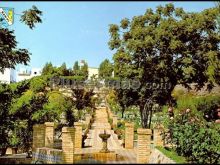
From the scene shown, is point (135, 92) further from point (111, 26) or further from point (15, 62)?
point (15, 62)

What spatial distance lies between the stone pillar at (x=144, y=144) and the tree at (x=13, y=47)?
5.01 meters

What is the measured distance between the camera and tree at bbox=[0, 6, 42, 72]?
14.7m

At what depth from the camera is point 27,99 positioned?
16797mm

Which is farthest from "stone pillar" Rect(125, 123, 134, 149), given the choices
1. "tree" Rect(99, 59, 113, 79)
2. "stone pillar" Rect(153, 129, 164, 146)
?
"tree" Rect(99, 59, 113, 79)

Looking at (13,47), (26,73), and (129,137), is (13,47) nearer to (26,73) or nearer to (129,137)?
(129,137)

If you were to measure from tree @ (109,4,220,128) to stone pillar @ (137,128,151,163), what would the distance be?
14074mm

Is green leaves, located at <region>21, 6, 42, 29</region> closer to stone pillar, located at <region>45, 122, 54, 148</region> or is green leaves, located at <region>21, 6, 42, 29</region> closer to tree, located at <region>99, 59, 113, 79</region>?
stone pillar, located at <region>45, 122, 54, 148</region>

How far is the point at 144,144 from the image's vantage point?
1580 centimetres

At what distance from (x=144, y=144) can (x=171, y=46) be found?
48.1 feet

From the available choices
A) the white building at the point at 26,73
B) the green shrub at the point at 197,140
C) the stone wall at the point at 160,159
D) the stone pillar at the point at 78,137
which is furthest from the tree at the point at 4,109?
the white building at the point at 26,73

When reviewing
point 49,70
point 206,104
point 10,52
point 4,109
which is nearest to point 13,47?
point 10,52

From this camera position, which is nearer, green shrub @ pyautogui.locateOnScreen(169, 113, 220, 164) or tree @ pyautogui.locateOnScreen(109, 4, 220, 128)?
green shrub @ pyautogui.locateOnScreen(169, 113, 220, 164)

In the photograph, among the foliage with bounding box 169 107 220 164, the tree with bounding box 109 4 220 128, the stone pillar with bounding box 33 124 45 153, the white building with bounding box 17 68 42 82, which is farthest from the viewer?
the white building with bounding box 17 68 42 82

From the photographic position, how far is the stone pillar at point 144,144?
1580cm
